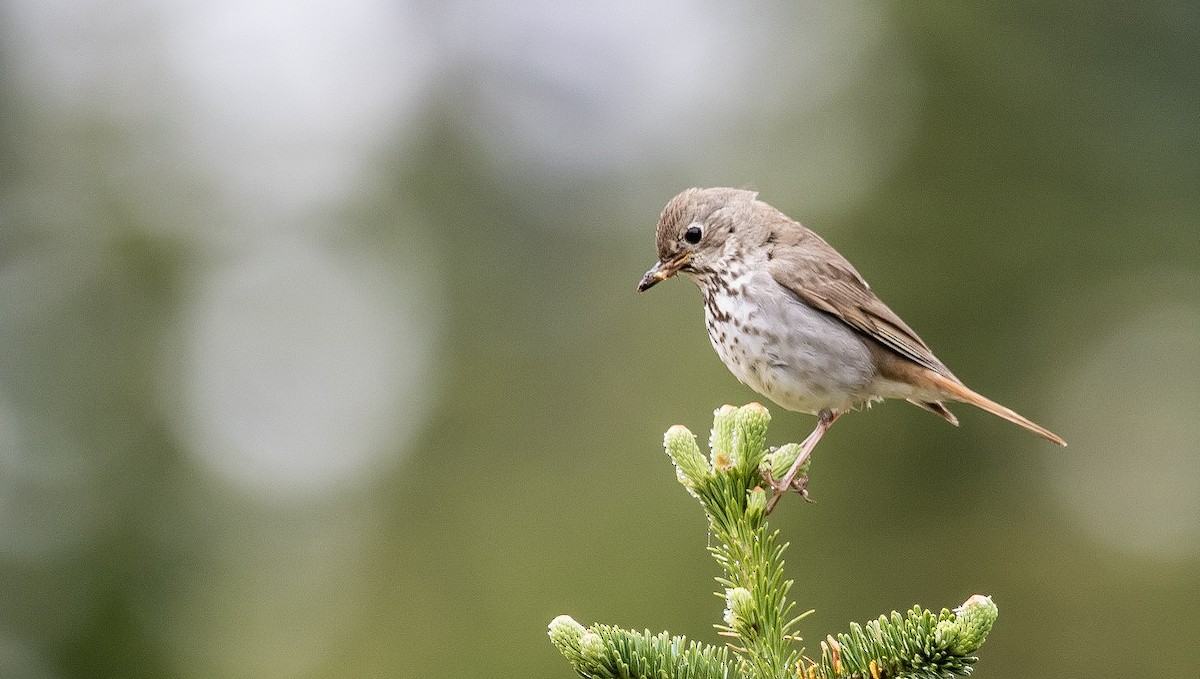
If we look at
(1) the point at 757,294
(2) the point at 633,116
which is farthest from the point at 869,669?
(2) the point at 633,116

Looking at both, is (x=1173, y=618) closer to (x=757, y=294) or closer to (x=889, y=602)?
(x=889, y=602)

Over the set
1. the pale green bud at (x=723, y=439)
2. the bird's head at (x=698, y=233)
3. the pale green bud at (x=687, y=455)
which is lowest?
the pale green bud at (x=687, y=455)

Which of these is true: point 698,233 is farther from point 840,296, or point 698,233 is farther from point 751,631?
point 751,631

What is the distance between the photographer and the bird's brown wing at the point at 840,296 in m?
4.41

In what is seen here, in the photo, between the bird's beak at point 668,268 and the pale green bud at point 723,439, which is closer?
the pale green bud at point 723,439

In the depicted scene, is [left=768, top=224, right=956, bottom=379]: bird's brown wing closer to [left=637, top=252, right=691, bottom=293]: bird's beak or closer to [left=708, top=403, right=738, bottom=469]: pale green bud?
[left=637, top=252, right=691, bottom=293]: bird's beak

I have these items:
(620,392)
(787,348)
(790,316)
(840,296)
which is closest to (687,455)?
(787,348)

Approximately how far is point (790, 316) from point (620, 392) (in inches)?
190

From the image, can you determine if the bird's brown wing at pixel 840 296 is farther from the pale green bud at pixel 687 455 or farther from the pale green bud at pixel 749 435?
the pale green bud at pixel 687 455

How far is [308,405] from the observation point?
10.9m

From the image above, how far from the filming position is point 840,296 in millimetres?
4492

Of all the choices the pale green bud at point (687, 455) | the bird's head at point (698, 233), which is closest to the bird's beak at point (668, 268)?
the bird's head at point (698, 233)

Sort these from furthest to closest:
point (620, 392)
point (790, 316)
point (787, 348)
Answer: point (620, 392), point (790, 316), point (787, 348)

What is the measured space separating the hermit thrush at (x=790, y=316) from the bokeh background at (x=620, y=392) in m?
2.71
